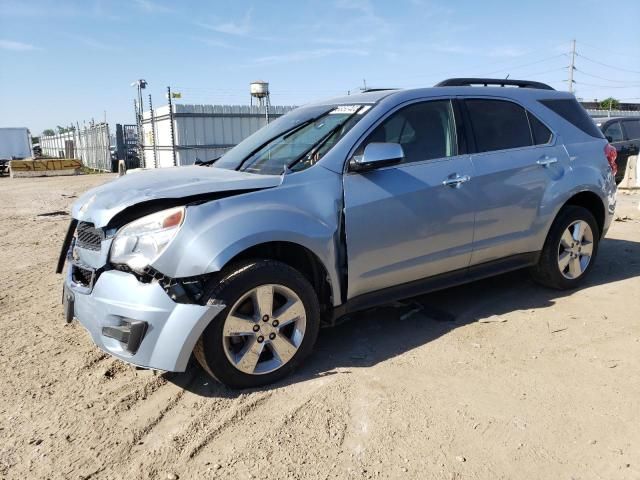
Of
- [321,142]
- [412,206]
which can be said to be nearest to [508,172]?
[412,206]

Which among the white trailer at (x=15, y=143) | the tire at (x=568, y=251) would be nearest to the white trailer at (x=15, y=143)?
the white trailer at (x=15, y=143)

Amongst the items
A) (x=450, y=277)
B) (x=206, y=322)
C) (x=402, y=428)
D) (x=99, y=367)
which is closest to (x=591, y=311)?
(x=450, y=277)

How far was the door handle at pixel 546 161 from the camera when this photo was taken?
175 inches

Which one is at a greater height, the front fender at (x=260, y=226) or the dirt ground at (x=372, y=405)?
the front fender at (x=260, y=226)

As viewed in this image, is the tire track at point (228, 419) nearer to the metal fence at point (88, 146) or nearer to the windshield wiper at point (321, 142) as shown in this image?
the windshield wiper at point (321, 142)

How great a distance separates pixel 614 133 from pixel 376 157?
11568 millimetres

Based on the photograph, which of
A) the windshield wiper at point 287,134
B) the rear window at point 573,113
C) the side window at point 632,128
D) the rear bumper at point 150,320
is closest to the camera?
the rear bumper at point 150,320

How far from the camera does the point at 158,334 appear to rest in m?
2.89

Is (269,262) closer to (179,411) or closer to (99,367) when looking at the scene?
(179,411)

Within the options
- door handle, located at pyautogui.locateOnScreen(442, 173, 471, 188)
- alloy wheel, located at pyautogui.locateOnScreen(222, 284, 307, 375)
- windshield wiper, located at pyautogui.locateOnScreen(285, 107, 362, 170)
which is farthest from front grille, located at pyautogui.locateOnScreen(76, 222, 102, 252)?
door handle, located at pyautogui.locateOnScreen(442, 173, 471, 188)

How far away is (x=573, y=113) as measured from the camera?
16.0 ft

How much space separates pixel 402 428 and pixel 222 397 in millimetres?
1074

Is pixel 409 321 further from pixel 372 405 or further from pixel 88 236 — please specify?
pixel 88 236

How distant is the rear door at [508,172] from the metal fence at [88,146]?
81.0 ft
